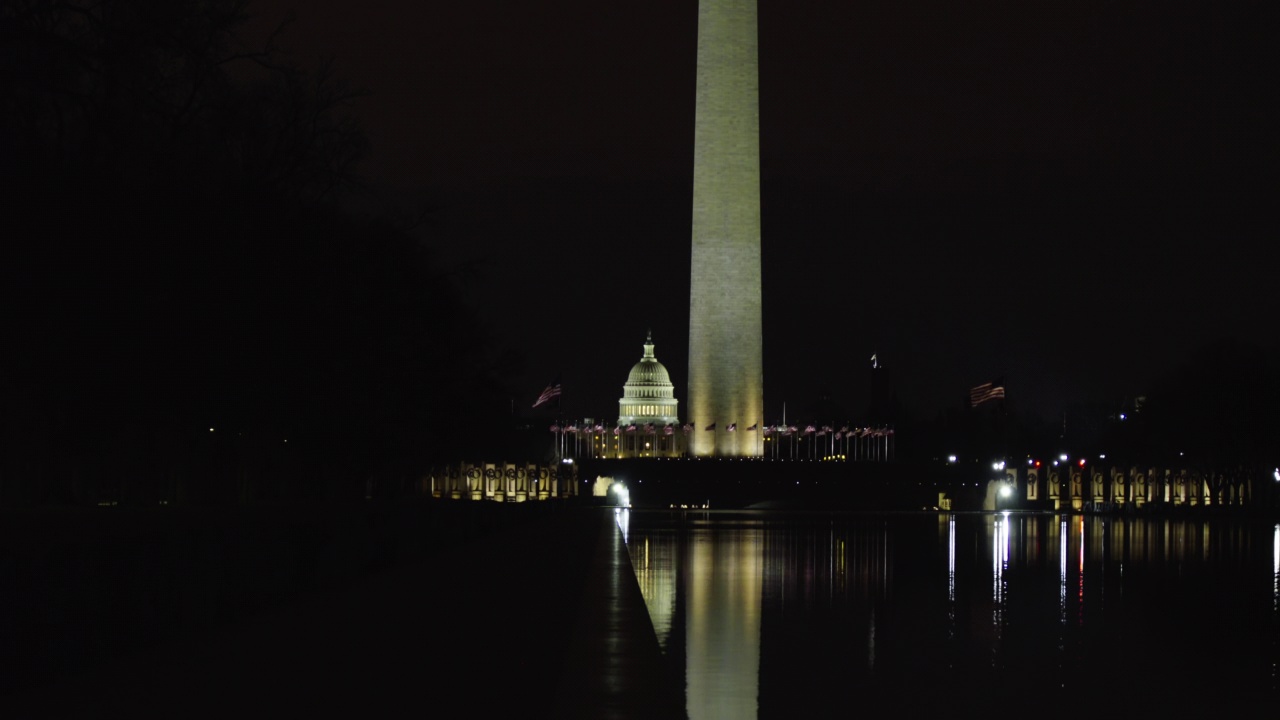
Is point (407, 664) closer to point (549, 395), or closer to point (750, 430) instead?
point (549, 395)

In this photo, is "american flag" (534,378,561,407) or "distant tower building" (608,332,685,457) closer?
"american flag" (534,378,561,407)

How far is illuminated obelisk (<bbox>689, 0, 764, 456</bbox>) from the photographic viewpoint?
10888cm

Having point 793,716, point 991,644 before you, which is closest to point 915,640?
point 991,644

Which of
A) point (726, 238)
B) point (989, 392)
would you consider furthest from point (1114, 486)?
point (726, 238)

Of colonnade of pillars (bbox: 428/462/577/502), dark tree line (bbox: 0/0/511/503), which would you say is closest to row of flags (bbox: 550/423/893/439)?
colonnade of pillars (bbox: 428/462/577/502)

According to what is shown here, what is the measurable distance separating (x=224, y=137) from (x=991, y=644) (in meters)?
11.7

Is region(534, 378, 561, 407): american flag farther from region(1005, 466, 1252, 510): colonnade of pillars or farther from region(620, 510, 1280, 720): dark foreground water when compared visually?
region(620, 510, 1280, 720): dark foreground water

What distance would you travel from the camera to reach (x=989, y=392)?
9625 centimetres

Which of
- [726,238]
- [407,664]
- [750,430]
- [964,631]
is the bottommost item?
[964,631]

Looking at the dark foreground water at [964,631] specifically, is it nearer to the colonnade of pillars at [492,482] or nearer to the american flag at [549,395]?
the american flag at [549,395]

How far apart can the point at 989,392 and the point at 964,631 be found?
3006 inches

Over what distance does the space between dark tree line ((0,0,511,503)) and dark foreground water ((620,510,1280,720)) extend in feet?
22.8

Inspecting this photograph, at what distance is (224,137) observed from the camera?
80.6ft

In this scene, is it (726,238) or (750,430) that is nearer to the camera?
(726,238)
